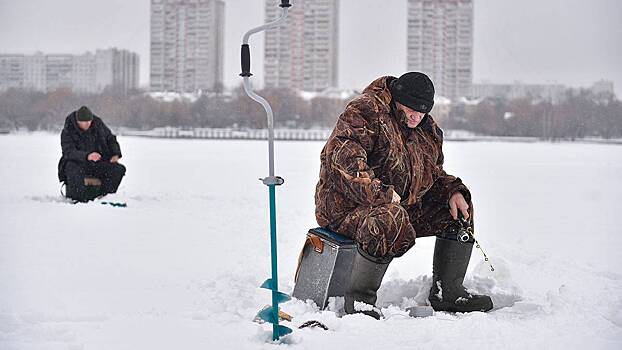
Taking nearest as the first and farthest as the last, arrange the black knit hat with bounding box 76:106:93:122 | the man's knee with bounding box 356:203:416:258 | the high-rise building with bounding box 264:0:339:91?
the man's knee with bounding box 356:203:416:258 → the black knit hat with bounding box 76:106:93:122 → the high-rise building with bounding box 264:0:339:91

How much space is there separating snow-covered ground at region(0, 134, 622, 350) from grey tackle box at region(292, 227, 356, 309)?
0.11 m

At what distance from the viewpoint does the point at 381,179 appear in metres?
3.42

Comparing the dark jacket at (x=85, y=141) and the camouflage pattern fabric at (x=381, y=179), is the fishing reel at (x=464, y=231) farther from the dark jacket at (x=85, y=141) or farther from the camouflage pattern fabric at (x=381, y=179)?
the dark jacket at (x=85, y=141)

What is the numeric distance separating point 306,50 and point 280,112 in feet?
32.2

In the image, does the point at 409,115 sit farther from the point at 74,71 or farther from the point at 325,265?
the point at 74,71

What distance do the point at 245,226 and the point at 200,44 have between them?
5724 centimetres

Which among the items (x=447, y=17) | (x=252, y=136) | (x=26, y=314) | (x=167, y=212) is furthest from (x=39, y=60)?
(x=26, y=314)

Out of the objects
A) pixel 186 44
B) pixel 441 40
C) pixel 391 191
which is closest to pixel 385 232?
pixel 391 191

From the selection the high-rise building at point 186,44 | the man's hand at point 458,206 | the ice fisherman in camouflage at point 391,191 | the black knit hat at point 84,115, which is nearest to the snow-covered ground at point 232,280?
the ice fisherman in camouflage at point 391,191

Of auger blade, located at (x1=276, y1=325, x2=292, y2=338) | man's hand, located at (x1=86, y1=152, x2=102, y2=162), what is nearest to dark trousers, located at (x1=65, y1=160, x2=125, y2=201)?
man's hand, located at (x1=86, y1=152, x2=102, y2=162)

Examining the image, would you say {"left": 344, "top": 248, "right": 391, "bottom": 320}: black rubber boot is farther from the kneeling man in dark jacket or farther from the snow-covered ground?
the kneeling man in dark jacket

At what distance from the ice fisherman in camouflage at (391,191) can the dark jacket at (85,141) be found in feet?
17.0

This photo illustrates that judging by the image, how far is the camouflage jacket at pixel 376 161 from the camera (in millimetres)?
3148

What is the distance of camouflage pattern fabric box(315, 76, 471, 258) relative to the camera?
10.3ft
